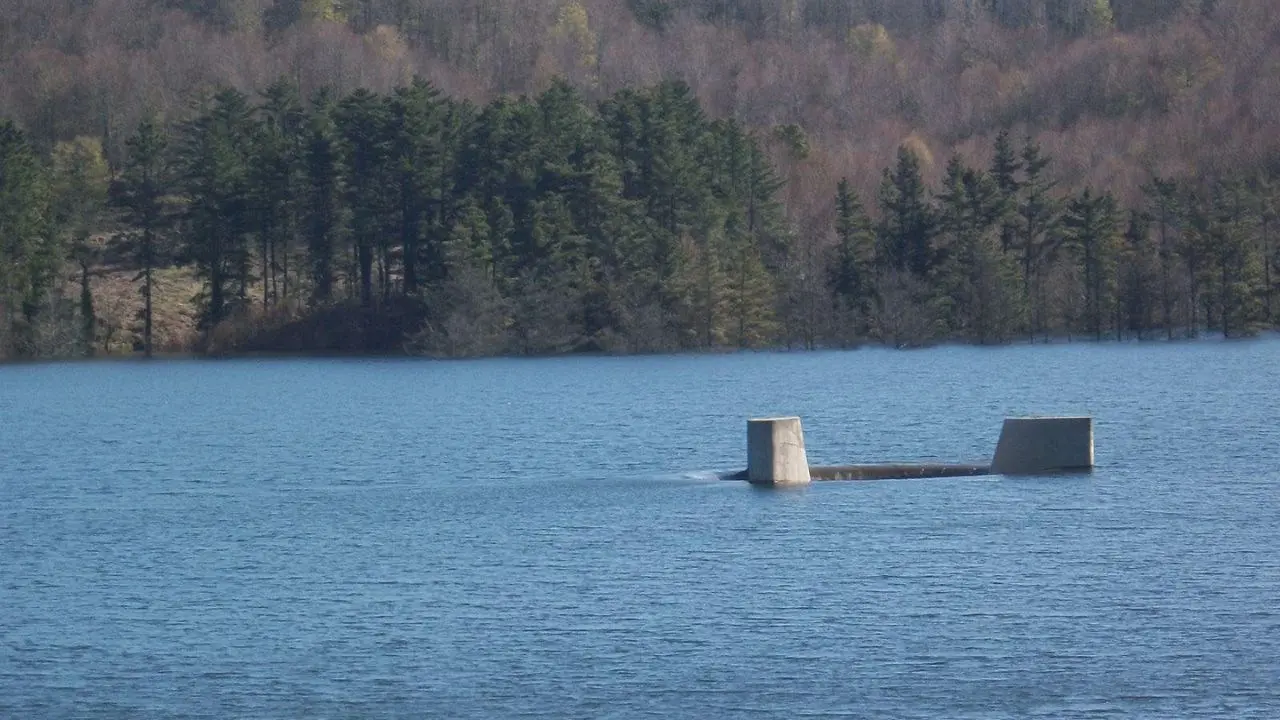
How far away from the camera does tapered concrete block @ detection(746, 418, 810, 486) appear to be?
4116cm

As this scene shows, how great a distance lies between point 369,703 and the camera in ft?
76.0

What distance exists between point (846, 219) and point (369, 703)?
92582 millimetres

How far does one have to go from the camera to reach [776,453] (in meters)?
41.5

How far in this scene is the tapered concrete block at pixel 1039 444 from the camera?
42625mm

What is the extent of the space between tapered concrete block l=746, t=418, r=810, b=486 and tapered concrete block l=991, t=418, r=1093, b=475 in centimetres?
435

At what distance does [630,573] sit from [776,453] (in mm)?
10157

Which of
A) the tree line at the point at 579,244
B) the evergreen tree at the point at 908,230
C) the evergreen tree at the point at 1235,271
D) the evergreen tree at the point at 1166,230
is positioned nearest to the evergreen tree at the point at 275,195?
the tree line at the point at 579,244

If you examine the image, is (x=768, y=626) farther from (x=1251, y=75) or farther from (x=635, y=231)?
(x=1251, y=75)

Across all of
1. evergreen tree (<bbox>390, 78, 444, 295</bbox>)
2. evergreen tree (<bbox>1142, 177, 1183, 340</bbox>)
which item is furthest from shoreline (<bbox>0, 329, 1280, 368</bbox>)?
evergreen tree (<bbox>390, 78, 444, 295</bbox>)

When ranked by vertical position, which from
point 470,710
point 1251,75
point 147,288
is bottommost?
point 470,710

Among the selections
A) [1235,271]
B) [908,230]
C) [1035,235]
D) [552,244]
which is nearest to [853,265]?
[908,230]

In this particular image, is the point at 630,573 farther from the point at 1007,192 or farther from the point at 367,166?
the point at 1007,192

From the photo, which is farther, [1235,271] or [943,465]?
[1235,271]

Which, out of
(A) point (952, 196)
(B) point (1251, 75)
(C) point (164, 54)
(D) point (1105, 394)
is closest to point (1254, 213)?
(A) point (952, 196)
